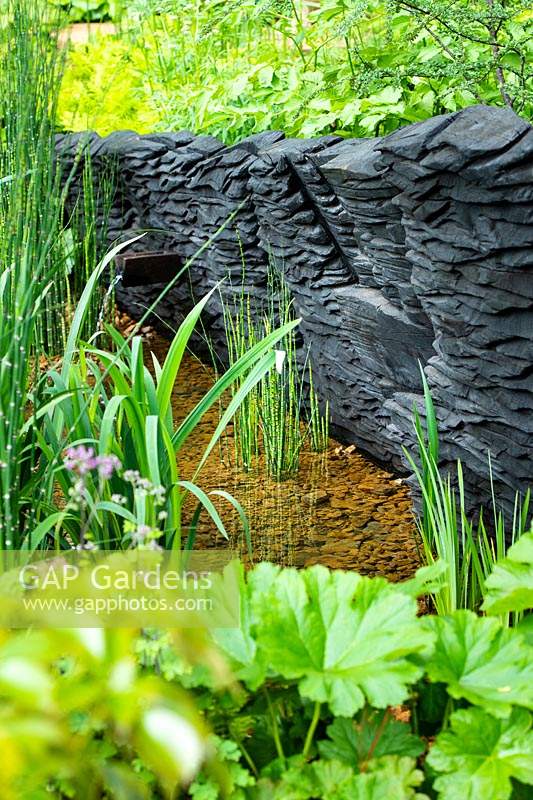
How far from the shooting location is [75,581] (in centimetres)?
150

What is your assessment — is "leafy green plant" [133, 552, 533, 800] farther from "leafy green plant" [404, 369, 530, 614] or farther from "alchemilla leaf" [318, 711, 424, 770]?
"leafy green plant" [404, 369, 530, 614]

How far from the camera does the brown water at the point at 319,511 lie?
2.61 m

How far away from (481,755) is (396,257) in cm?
159

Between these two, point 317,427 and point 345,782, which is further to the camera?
point 317,427

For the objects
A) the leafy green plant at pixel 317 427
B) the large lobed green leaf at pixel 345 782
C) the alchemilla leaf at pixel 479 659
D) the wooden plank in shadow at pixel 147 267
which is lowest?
the leafy green plant at pixel 317 427

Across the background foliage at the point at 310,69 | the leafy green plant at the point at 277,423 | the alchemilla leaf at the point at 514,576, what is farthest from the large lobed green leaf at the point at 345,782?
the leafy green plant at the point at 277,423

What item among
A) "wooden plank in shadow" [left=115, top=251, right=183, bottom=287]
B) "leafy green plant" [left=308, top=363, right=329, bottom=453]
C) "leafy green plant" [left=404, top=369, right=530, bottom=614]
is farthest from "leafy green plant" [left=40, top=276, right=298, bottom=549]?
"wooden plank in shadow" [left=115, top=251, right=183, bottom=287]

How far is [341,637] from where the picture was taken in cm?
133

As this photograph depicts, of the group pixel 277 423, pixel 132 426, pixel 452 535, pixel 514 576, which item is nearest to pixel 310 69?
pixel 277 423

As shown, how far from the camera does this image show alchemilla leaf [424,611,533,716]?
1.30 metres

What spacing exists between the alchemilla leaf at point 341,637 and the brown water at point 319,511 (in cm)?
117

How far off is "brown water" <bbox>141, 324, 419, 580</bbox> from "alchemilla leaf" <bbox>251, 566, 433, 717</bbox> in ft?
3.83

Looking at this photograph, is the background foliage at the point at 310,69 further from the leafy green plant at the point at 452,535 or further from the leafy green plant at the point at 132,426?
the leafy green plant at the point at 452,535

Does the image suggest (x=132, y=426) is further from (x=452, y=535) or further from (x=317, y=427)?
(x=317, y=427)
